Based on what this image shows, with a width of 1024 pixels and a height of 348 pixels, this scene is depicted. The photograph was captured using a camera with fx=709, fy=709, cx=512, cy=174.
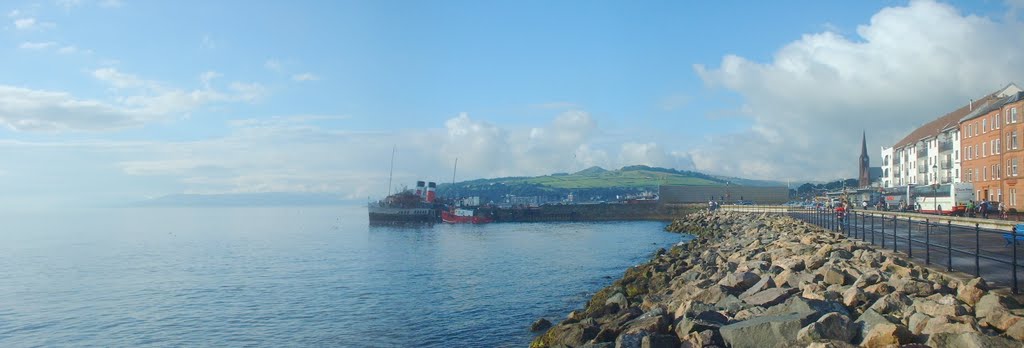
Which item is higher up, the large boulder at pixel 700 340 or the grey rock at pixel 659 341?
the large boulder at pixel 700 340

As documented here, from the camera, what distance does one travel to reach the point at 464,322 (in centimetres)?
1988

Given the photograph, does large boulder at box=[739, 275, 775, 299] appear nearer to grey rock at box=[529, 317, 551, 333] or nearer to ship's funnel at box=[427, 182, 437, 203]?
grey rock at box=[529, 317, 551, 333]

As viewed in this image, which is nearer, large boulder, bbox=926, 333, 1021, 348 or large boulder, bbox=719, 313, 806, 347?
large boulder, bbox=926, 333, 1021, 348

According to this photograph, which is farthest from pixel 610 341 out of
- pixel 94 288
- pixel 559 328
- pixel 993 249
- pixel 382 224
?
pixel 382 224

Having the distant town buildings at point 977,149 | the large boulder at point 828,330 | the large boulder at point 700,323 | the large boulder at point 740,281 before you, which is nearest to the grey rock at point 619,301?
the large boulder at point 740,281

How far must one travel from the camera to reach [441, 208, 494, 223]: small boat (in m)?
107

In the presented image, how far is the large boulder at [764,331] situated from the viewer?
30.4ft

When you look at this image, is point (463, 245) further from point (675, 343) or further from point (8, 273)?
point (675, 343)

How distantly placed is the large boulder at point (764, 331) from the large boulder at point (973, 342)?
173 cm

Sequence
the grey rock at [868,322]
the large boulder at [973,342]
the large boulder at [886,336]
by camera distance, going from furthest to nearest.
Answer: the grey rock at [868,322] < the large boulder at [886,336] < the large boulder at [973,342]

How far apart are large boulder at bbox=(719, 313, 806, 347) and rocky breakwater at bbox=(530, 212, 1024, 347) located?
1cm

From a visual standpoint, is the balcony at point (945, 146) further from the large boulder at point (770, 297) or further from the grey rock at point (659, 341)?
the grey rock at point (659, 341)

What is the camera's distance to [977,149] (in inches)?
2116

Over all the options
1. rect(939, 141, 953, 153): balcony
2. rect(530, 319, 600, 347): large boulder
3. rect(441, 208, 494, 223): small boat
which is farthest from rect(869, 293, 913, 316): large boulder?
rect(441, 208, 494, 223): small boat
